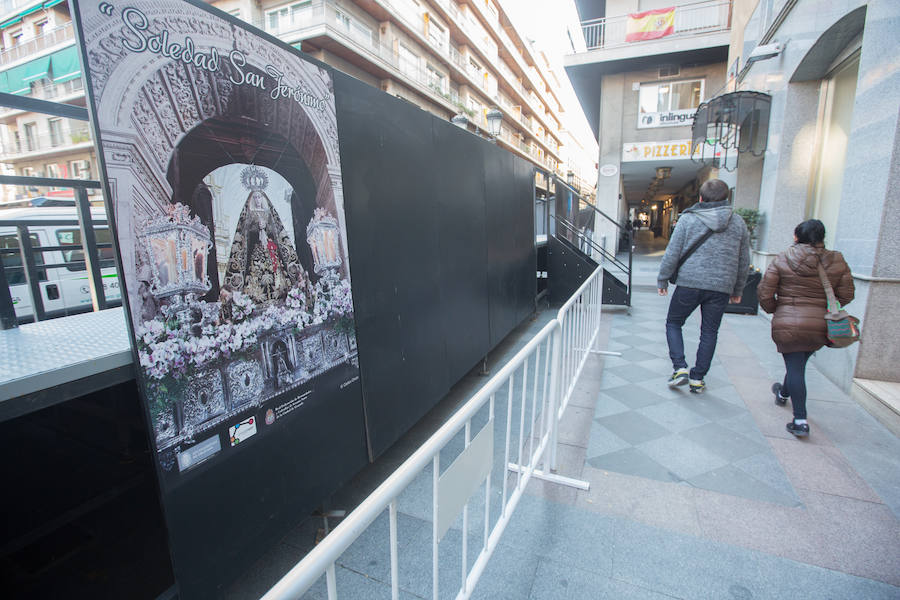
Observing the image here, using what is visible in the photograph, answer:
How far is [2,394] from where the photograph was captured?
1.23 metres

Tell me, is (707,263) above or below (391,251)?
below

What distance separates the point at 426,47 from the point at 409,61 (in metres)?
2.30

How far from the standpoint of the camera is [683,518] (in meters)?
2.39

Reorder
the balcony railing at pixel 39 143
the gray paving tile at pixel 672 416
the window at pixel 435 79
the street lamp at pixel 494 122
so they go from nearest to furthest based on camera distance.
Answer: the gray paving tile at pixel 672 416, the street lamp at pixel 494 122, the balcony railing at pixel 39 143, the window at pixel 435 79

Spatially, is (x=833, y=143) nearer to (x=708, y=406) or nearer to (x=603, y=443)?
(x=708, y=406)

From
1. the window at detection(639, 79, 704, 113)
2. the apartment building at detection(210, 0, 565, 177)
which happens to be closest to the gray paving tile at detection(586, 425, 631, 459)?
the apartment building at detection(210, 0, 565, 177)

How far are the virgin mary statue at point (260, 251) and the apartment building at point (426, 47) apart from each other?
6836 mm

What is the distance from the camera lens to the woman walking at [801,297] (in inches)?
119

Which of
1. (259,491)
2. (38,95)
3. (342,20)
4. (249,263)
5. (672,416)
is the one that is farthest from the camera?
(342,20)

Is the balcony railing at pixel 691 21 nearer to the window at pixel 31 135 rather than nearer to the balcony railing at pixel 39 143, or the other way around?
the balcony railing at pixel 39 143

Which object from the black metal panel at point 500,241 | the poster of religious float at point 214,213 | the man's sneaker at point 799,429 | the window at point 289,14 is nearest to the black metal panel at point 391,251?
the poster of religious float at point 214,213

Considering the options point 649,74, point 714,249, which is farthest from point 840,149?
point 649,74

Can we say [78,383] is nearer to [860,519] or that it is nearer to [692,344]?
[860,519]

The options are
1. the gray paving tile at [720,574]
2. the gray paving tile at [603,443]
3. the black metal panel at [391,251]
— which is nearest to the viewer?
the gray paving tile at [720,574]
